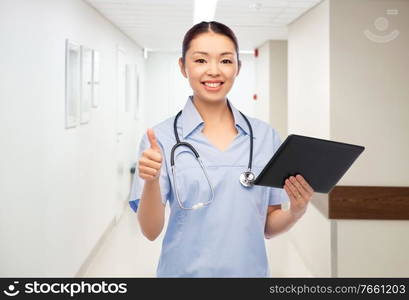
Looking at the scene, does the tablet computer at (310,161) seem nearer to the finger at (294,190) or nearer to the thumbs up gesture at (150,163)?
the finger at (294,190)

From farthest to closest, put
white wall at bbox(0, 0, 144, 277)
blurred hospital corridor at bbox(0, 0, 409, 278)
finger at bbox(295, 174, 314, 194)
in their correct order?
blurred hospital corridor at bbox(0, 0, 409, 278) < white wall at bbox(0, 0, 144, 277) < finger at bbox(295, 174, 314, 194)

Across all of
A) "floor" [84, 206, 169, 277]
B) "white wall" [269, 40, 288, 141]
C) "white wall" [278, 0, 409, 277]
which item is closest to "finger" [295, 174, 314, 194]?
"white wall" [278, 0, 409, 277]

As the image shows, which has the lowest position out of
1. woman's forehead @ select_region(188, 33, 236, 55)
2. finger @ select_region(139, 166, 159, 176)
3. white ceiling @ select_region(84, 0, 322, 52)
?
finger @ select_region(139, 166, 159, 176)

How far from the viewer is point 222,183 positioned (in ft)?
3.79

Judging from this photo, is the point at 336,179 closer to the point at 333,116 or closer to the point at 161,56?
the point at 333,116

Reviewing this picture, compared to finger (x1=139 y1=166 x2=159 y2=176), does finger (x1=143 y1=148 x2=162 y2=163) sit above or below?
above

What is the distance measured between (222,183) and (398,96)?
2401 mm

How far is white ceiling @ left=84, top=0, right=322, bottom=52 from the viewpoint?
A: 11.6 feet

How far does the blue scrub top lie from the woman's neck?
65 millimetres

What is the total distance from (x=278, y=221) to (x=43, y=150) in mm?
1569

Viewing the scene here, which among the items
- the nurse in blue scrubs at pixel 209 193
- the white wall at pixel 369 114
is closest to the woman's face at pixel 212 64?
the nurse in blue scrubs at pixel 209 193

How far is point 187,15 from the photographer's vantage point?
4.02m

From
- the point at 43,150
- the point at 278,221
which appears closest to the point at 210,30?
the point at 278,221

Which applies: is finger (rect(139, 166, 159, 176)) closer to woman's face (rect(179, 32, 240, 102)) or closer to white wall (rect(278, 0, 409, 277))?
woman's face (rect(179, 32, 240, 102))
